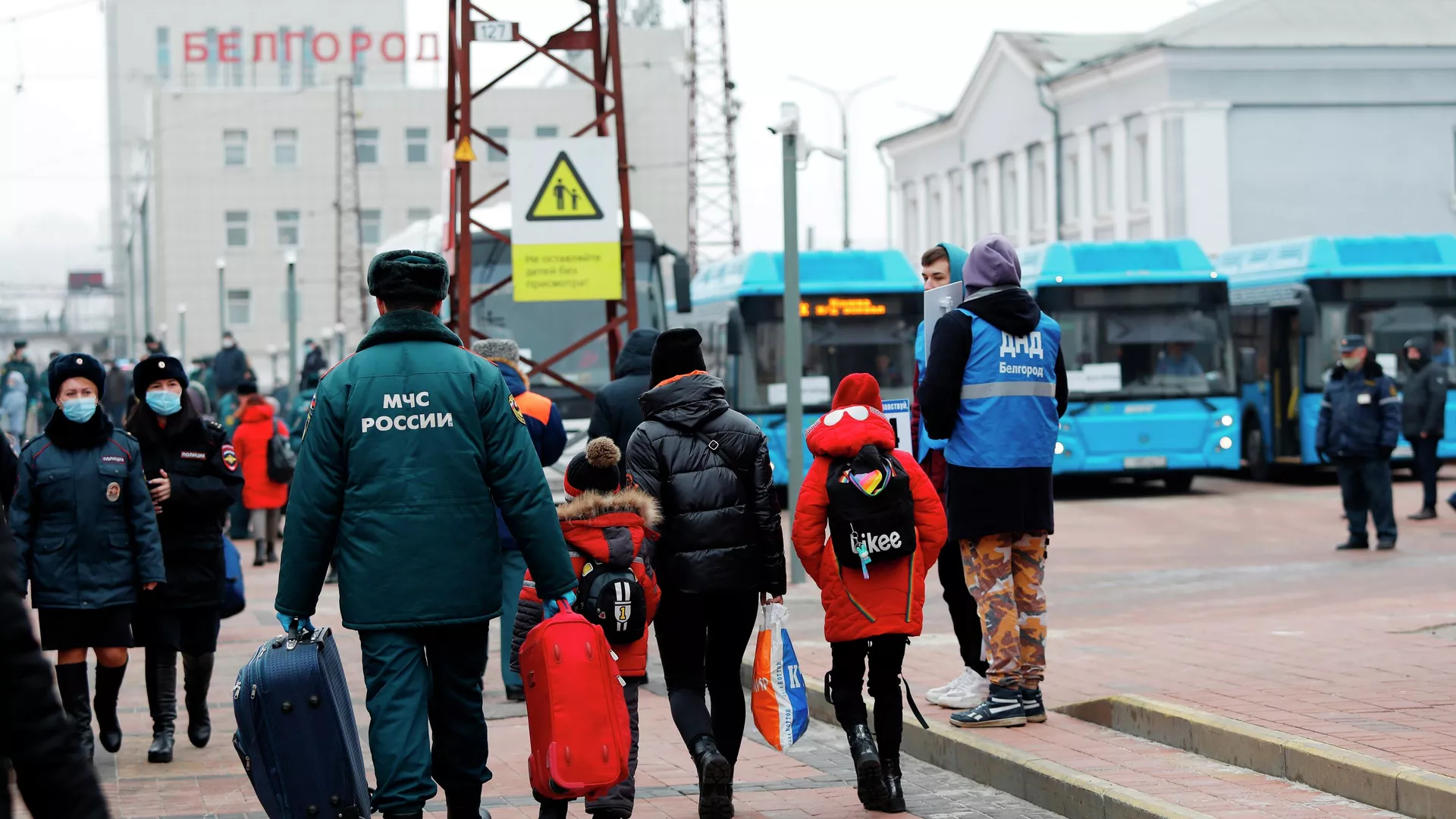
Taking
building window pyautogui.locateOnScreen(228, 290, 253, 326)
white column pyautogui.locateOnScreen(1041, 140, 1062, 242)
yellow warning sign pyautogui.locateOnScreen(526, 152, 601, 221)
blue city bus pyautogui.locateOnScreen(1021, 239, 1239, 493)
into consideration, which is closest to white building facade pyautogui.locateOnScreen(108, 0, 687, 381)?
building window pyautogui.locateOnScreen(228, 290, 253, 326)

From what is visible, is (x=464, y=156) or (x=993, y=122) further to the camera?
(x=993, y=122)

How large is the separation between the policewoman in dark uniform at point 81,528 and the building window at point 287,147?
247 ft

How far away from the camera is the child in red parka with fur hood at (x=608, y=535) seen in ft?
21.3

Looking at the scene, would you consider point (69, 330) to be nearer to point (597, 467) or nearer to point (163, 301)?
point (163, 301)

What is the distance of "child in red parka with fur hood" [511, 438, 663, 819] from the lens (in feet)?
21.3

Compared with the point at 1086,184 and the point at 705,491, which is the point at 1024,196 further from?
the point at 705,491

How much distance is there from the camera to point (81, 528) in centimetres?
813

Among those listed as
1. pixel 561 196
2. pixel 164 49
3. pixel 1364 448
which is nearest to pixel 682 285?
pixel 561 196

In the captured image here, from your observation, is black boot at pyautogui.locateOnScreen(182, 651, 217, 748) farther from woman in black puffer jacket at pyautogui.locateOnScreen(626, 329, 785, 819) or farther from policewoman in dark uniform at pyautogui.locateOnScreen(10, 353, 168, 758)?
woman in black puffer jacket at pyautogui.locateOnScreen(626, 329, 785, 819)

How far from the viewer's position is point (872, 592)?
23.1ft

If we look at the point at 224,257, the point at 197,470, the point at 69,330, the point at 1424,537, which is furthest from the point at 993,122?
the point at 69,330

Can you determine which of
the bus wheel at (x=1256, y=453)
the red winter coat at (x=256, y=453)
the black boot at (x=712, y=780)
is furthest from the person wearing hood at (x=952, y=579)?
the bus wheel at (x=1256, y=453)

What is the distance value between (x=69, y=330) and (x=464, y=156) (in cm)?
9816

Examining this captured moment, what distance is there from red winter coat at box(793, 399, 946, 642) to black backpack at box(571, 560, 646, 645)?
2.46 ft
